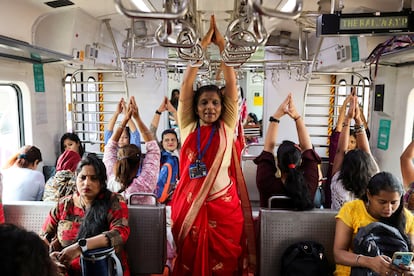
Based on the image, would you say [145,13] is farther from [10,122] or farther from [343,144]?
[10,122]

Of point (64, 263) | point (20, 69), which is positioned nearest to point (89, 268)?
point (64, 263)

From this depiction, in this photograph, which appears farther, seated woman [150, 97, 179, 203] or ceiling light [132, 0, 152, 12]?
ceiling light [132, 0, 152, 12]

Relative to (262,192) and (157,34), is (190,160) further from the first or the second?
(157,34)

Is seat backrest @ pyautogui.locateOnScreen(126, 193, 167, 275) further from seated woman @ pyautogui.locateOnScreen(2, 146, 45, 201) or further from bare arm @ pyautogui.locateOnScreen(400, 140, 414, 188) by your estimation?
bare arm @ pyautogui.locateOnScreen(400, 140, 414, 188)

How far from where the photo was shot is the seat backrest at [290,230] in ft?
8.29

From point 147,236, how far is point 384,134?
3.76 meters

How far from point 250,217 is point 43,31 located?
3558 mm

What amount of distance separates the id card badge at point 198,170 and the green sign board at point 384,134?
3384 mm

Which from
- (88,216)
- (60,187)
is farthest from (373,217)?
(60,187)

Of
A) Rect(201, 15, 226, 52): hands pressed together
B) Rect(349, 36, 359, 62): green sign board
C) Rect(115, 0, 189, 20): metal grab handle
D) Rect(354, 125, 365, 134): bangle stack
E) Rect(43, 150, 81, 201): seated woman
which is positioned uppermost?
Rect(349, 36, 359, 62): green sign board

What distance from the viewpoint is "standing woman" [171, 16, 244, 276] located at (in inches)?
94.6

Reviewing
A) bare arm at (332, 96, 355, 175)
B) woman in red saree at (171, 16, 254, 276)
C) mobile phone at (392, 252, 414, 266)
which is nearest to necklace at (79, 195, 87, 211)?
woman in red saree at (171, 16, 254, 276)

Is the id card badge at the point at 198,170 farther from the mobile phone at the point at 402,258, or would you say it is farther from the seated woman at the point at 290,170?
the mobile phone at the point at 402,258

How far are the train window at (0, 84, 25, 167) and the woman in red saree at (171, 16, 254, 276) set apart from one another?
3.13m
